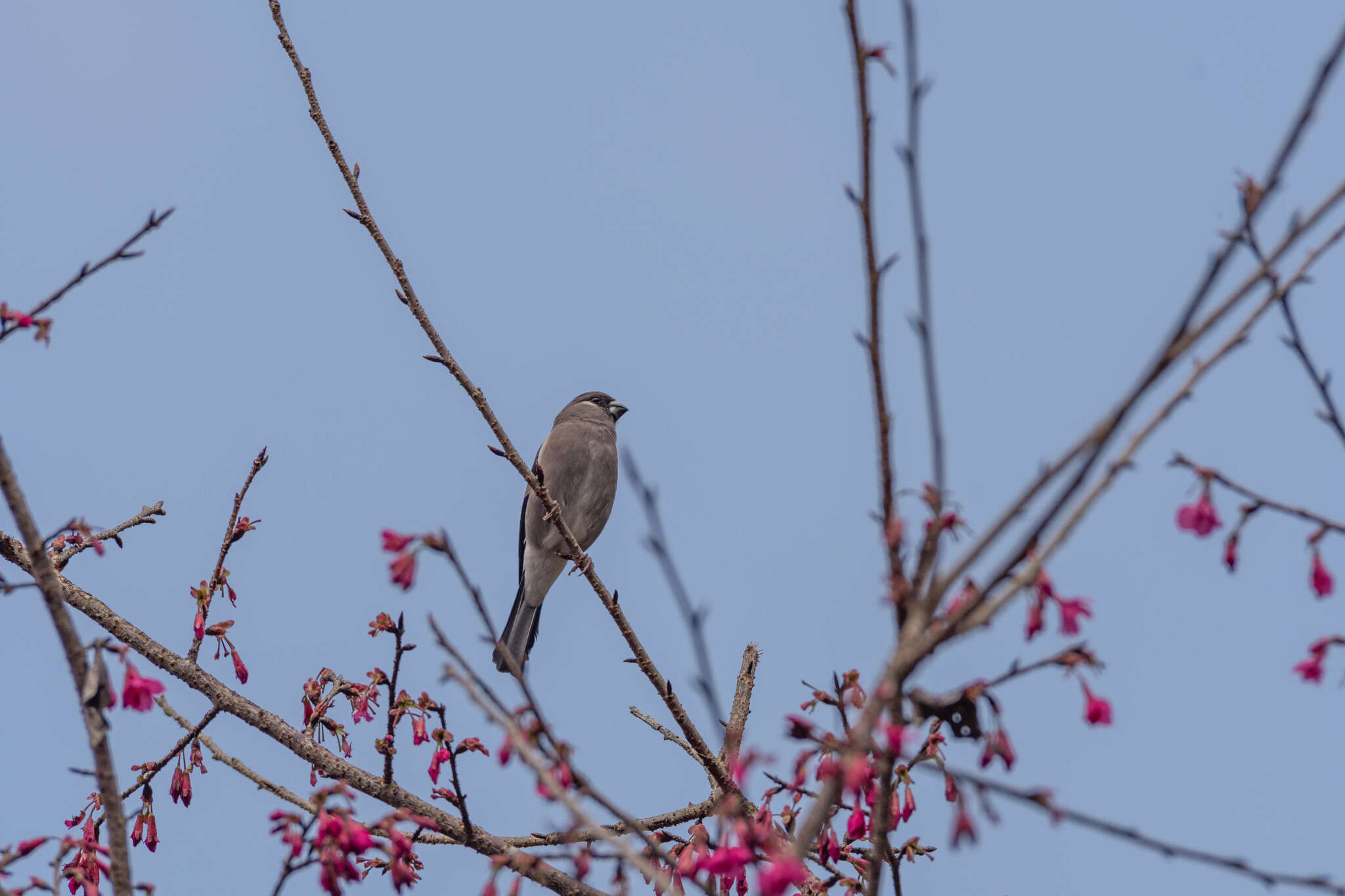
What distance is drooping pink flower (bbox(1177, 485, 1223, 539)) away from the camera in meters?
2.73

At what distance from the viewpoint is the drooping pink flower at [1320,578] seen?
276cm

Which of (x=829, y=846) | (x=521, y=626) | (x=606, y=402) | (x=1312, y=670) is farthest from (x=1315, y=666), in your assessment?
(x=606, y=402)

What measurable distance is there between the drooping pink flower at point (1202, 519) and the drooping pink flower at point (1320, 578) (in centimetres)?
24

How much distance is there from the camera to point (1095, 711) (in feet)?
8.14

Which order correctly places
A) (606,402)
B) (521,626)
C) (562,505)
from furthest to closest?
(606,402)
(562,505)
(521,626)

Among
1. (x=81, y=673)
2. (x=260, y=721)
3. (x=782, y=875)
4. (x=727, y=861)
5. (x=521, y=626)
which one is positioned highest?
(x=521, y=626)

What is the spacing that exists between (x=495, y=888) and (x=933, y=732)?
1247 millimetres

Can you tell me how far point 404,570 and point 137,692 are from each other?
63 centimetres

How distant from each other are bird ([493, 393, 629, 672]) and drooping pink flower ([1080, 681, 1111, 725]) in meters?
4.98

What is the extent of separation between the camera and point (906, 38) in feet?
6.34

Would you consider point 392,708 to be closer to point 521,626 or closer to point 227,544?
point 227,544

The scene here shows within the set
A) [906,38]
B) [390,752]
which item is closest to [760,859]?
[906,38]

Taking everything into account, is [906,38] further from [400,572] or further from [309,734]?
[309,734]

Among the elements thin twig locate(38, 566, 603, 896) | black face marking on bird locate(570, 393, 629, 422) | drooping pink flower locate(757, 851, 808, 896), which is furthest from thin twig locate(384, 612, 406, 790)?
black face marking on bird locate(570, 393, 629, 422)
